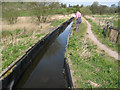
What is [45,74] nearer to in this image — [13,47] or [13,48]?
[13,48]

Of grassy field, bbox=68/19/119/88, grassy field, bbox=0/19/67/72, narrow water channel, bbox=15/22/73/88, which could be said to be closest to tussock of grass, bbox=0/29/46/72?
grassy field, bbox=0/19/67/72

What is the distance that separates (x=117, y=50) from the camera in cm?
634

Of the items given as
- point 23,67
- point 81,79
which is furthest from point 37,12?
point 81,79

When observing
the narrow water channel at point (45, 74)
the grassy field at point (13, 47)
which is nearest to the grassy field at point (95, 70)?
the narrow water channel at point (45, 74)

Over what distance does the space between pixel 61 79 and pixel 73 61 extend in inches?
39.9

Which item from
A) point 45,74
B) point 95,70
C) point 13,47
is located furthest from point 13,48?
point 95,70

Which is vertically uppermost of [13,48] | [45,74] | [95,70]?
[13,48]

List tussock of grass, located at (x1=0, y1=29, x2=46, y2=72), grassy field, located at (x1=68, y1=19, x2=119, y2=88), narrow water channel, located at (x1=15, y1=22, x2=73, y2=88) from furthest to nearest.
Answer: tussock of grass, located at (x1=0, y1=29, x2=46, y2=72) → narrow water channel, located at (x1=15, y1=22, x2=73, y2=88) → grassy field, located at (x1=68, y1=19, x2=119, y2=88)

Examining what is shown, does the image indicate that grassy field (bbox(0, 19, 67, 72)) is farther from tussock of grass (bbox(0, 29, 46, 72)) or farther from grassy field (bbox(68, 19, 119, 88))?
grassy field (bbox(68, 19, 119, 88))

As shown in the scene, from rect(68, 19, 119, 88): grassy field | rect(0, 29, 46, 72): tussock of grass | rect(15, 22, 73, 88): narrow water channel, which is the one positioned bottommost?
rect(15, 22, 73, 88): narrow water channel

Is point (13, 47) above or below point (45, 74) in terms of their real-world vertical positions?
above

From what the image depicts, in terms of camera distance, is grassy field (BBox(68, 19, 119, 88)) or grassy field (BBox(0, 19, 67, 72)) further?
grassy field (BBox(0, 19, 67, 72))

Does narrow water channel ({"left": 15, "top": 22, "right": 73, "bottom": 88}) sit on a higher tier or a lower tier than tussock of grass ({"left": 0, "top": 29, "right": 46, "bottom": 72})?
lower

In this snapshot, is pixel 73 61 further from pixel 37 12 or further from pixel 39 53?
pixel 37 12
